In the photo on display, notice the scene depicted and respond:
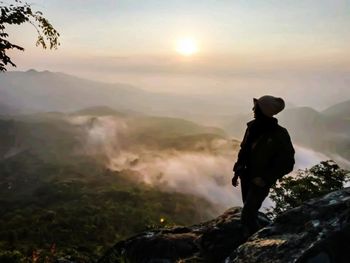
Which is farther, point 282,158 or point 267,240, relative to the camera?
point 282,158

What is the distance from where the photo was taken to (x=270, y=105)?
7230mm

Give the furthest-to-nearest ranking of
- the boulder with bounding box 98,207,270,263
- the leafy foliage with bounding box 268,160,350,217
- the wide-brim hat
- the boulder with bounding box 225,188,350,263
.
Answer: the leafy foliage with bounding box 268,160,350,217 < the boulder with bounding box 98,207,270,263 < the wide-brim hat < the boulder with bounding box 225,188,350,263

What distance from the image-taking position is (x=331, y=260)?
4945 mm

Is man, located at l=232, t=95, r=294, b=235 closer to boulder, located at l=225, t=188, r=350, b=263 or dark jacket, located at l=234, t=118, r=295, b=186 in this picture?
dark jacket, located at l=234, t=118, r=295, b=186

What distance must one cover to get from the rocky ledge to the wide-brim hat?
171 centimetres

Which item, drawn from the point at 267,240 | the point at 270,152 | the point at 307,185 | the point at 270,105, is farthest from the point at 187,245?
the point at 307,185

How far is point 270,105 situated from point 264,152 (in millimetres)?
849

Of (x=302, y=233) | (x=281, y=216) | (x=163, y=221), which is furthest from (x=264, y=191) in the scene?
(x=163, y=221)

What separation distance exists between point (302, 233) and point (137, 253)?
4.54 m

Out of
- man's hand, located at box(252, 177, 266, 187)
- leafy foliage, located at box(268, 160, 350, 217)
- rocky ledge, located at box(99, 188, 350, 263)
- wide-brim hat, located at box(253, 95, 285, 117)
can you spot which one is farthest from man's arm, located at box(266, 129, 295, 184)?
leafy foliage, located at box(268, 160, 350, 217)

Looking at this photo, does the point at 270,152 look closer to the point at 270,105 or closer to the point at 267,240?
the point at 270,105

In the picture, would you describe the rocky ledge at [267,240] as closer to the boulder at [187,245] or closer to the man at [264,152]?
the boulder at [187,245]

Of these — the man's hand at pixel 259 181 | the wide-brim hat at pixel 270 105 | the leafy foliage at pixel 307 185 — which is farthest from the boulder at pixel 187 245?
the leafy foliage at pixel 307 185

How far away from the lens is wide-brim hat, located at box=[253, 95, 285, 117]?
23.7 feet
